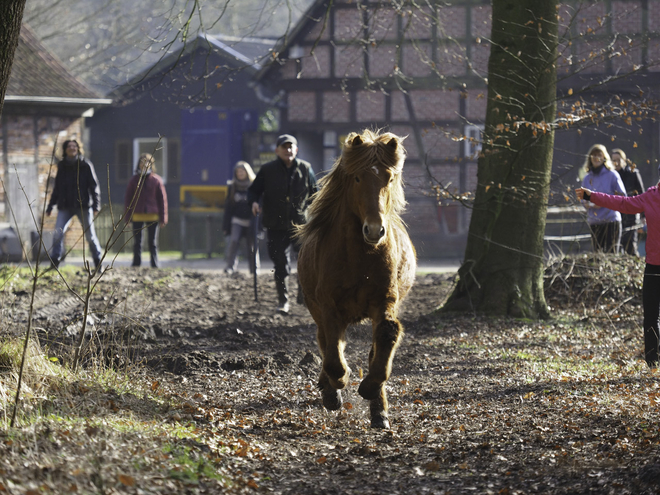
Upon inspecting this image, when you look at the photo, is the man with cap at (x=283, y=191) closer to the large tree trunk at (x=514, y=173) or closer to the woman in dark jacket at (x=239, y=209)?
the large tree trunk at (x=514, y=173)

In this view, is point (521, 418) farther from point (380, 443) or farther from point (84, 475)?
point (84, 475)

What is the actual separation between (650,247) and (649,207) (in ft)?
1.18

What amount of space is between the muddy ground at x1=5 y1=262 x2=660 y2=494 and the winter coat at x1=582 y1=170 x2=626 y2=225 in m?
0.87

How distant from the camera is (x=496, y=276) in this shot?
10.3 meters

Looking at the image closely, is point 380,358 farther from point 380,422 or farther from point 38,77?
point 38,77

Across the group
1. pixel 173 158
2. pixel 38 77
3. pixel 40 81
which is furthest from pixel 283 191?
pixel 173 158

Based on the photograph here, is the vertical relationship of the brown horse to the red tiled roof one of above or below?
below

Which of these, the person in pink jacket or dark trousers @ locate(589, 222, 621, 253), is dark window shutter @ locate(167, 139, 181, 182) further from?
the person in pink jacket

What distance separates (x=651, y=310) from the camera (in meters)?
7.43

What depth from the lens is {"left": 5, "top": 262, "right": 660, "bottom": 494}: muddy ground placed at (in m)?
4.39

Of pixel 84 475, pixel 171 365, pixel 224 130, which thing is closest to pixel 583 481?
Result: pixel 84 475

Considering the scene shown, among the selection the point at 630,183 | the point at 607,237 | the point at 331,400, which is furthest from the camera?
the point at 630,183

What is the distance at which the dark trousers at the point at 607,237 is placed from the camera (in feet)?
38.6

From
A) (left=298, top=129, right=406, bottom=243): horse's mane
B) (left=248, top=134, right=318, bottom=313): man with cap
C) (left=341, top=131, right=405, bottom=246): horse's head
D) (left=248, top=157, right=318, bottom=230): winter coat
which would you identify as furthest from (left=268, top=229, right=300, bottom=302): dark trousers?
(left=341, top=131, right=405, bottom=246): horse's head
